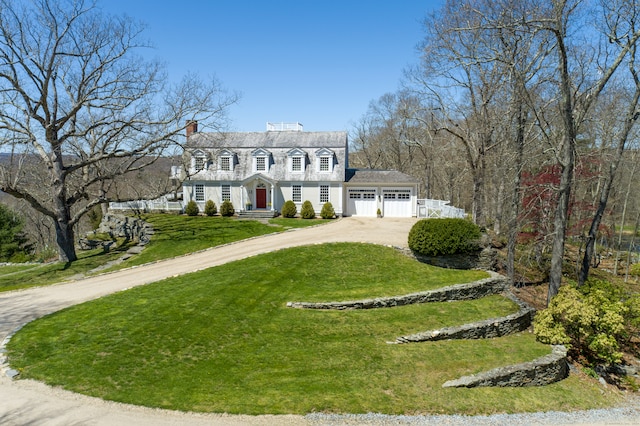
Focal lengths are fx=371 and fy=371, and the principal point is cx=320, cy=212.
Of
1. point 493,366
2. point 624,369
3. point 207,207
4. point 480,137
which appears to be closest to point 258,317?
point 493,366

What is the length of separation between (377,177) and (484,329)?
754 inches

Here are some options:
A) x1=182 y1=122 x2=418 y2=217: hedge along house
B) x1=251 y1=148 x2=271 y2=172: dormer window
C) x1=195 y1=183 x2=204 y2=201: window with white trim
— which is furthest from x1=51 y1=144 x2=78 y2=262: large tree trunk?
x1=251 y1=148 x2=271 y2=172: dormer window

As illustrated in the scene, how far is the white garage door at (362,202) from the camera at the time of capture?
30422 mm

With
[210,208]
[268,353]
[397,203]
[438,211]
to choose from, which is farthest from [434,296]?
[210,208]

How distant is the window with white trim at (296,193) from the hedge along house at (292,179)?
0.22ft

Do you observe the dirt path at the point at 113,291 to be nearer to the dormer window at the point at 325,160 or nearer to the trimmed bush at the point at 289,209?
the trimmed bush at the point at 289,209

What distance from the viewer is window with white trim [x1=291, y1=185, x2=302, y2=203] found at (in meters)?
30.9

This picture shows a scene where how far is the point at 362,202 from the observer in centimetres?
3066

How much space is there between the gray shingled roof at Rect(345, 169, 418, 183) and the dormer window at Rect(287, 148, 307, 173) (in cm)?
390

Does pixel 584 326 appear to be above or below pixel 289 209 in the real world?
below

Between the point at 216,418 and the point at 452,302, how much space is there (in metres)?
10.5

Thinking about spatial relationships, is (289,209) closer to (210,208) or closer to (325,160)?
(325,160)

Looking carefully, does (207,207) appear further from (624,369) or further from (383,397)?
(624,369)

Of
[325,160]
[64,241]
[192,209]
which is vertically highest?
[325,160]
